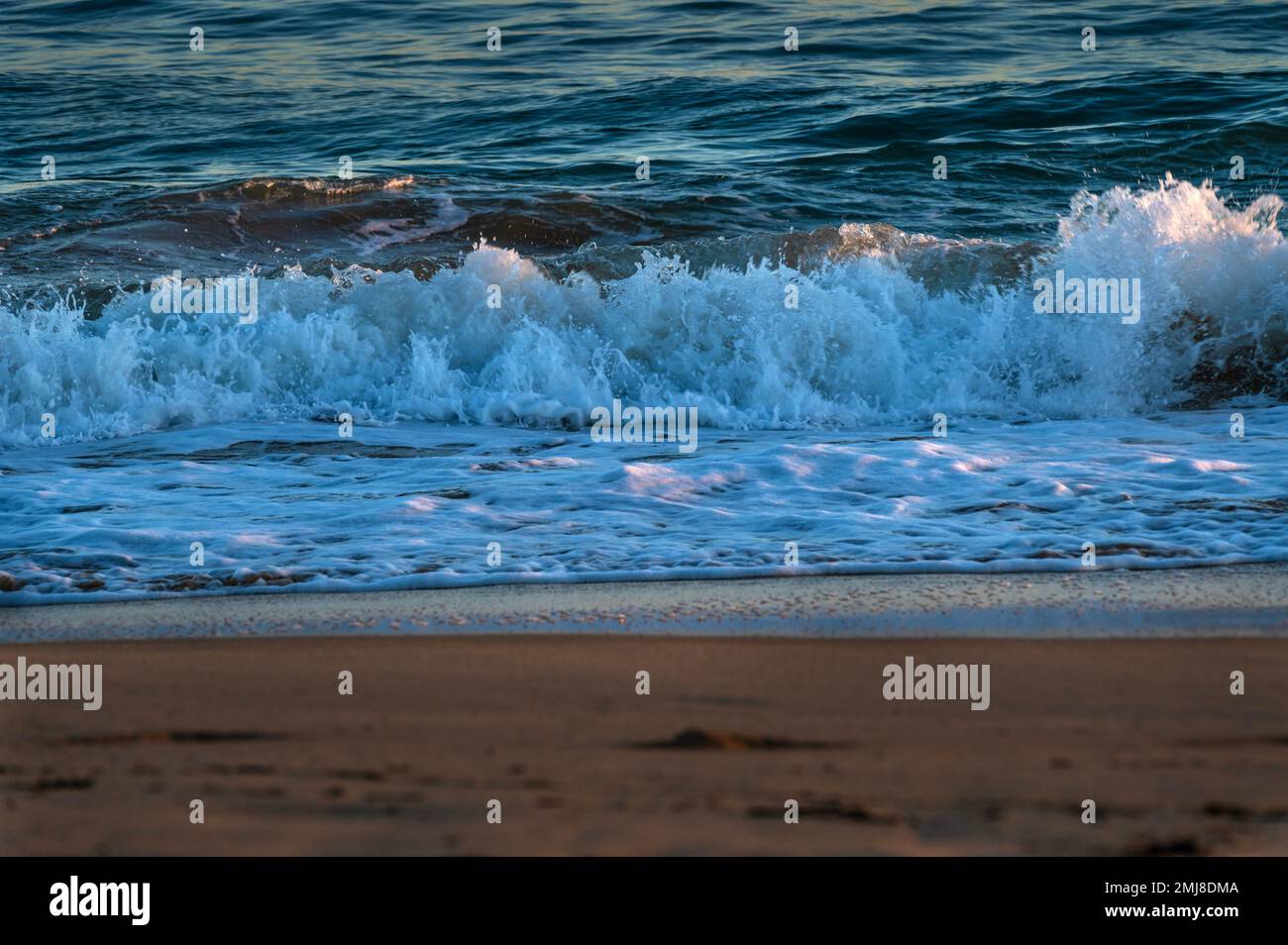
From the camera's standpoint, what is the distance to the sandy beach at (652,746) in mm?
A: 2787

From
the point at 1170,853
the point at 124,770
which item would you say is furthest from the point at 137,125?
the point at 1170,853

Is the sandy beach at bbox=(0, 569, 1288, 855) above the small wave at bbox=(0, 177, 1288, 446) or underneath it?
underneath

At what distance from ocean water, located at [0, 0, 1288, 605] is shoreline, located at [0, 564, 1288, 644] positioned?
165mm

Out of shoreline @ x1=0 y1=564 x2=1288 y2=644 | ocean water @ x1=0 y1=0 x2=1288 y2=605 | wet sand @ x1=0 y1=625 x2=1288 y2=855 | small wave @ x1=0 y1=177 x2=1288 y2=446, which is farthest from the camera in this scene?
small wave @ x1=0 y1=177 x2=1288 y2=446

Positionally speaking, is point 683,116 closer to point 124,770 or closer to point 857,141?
point 857,141

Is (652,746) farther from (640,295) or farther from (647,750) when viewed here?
(640,295)

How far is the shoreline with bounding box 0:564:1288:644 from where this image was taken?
3.97 metres

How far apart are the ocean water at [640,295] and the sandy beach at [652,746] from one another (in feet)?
2.62

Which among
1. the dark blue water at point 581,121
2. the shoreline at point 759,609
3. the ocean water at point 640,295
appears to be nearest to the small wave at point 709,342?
the ocean water at point 640,295

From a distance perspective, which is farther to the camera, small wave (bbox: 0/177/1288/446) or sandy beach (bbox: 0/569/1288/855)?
small wave (bbox: 0/177/1288/446)

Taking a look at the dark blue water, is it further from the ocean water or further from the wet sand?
the wet sand

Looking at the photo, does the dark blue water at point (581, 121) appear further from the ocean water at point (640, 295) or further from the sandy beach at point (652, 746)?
the sandy beach at point (652, 746)

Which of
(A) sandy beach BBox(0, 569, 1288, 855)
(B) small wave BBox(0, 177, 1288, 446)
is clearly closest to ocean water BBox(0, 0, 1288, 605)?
(B) small wave BBox(0, 177, 1288, 446)

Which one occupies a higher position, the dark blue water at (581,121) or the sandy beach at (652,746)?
the dark blue water at (581,121)
